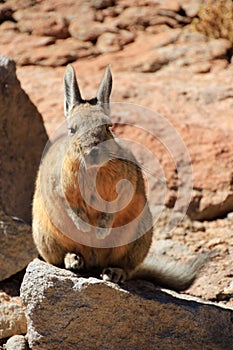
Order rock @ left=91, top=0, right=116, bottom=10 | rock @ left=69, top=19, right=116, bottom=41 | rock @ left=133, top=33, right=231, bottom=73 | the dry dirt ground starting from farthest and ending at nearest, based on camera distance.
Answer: rock @ left=91, top=0, right=116, bottom=10 → rock @ left=69, top=19, right=116, bottom=41 → rock @ left=133, top=33, right=231, bottom=73 → the dry dirt ground

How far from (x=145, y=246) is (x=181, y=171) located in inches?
78.1

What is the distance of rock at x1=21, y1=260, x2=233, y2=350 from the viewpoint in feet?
16.7

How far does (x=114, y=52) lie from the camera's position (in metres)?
9.35

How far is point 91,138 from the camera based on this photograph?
4969 mm

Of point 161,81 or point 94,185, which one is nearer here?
point 94,185

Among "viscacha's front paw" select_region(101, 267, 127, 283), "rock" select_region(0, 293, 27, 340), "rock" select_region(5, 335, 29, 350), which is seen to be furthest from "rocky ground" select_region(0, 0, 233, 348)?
"viscacha's front paw" select_region(101, 267, 127, 283)

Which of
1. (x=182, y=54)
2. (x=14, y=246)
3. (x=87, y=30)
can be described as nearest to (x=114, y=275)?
(x=14, y=246)

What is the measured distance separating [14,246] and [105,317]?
1617mm

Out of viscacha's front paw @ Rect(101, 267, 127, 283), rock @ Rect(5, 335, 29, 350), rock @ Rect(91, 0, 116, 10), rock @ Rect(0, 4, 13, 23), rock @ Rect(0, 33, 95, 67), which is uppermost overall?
Result: rock @ Rect(91, 0, 116, 10)

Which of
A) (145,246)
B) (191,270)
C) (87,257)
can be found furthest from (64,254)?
(191,270)

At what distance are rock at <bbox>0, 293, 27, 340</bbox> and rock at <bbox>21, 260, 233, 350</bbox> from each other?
68cm

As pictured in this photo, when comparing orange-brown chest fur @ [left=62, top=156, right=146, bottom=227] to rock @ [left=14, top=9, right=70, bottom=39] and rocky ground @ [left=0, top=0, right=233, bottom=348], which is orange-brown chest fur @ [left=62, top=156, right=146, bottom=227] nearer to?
rocky ground @ [left=0, top=0, right=233, bottom=348]

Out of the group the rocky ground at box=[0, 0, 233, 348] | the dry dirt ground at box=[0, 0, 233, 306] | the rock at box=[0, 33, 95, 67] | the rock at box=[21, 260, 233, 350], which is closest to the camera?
the rock at box=[21, 260, 233, 350]

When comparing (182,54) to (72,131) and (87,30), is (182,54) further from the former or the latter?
(72,131)
